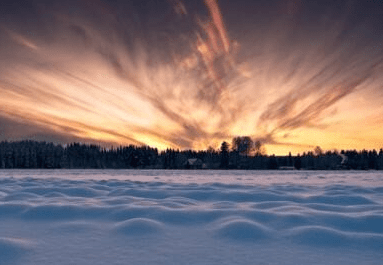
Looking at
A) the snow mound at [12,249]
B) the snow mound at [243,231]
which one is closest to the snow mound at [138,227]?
the snow mound at [243,231]

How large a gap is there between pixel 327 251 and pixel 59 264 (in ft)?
7.14

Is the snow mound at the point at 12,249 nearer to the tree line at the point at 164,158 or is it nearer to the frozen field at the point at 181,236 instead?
the frozen field at the point at 181,236

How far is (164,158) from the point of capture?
10250 cm

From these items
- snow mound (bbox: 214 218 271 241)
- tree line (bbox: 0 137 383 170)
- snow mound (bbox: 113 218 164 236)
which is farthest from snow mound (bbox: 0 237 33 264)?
tree line (bbox: 0 137 383 170)

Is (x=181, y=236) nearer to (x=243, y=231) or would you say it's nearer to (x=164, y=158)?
(x=243, y=231)

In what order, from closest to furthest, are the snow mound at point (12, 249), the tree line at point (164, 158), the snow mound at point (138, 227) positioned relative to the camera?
the snow mound at point (12, 249) < the snow mound at point (138, 227) < the tree line at point (164, 158)

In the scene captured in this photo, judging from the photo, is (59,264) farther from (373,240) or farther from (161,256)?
(373,240)

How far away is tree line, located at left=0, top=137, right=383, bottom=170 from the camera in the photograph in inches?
3388

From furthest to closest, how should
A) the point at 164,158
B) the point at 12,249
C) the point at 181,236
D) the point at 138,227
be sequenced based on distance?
the point at 164,158, the point at 138,227, the point at 181,236, the point at 12,249

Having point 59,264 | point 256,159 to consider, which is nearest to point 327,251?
point 59,264

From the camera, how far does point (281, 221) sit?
3.61m

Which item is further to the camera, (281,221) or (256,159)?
(256,159)

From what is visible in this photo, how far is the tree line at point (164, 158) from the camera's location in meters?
86.1

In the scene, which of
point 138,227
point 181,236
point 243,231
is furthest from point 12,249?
point 243,231
